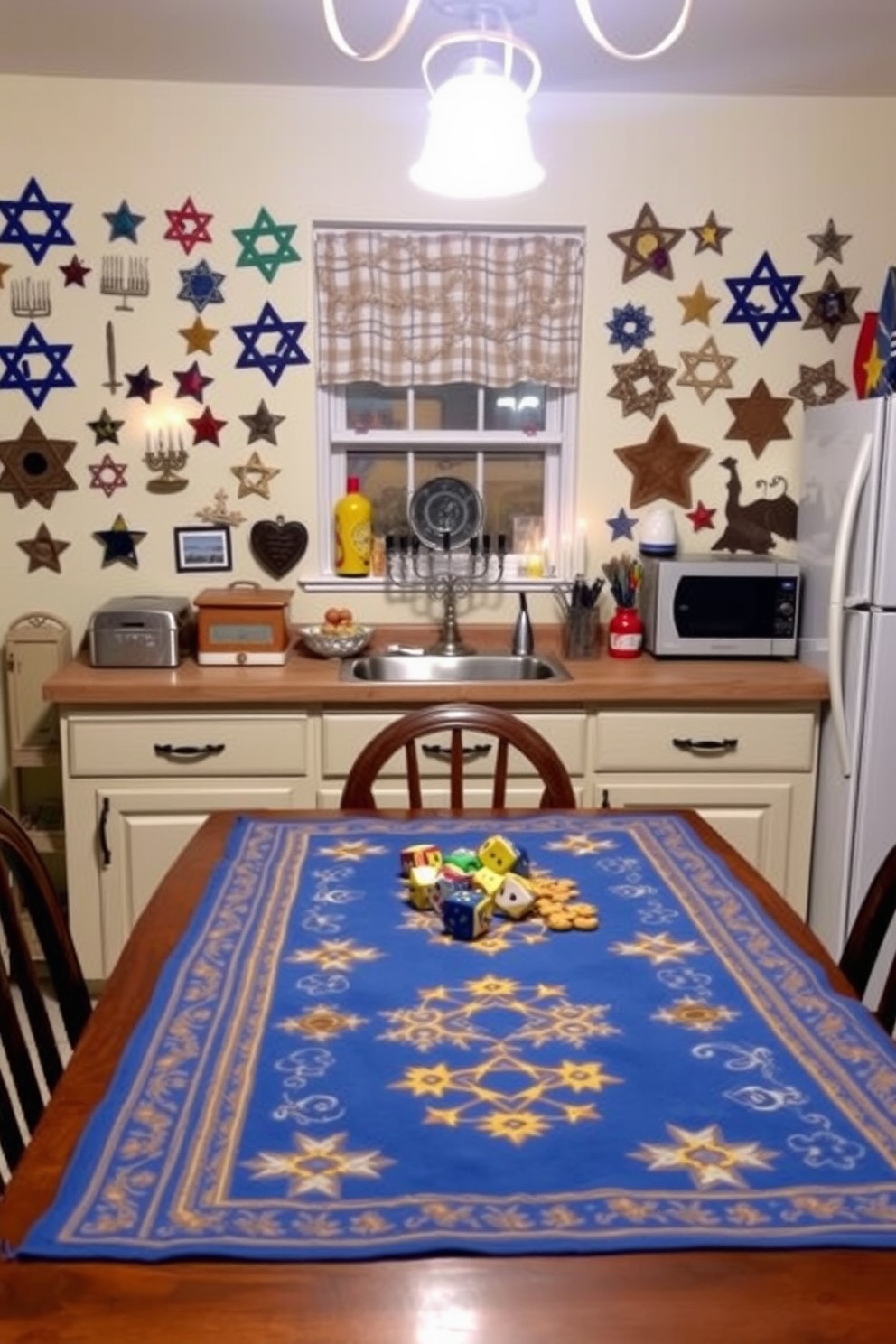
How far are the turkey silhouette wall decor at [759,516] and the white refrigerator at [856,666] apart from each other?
1.13 feet

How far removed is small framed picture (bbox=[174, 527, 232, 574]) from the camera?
11.3 ft

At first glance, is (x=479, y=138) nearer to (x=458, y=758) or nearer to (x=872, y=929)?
(x=458, y=758)

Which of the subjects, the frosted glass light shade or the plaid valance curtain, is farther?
the plaid valance curtain

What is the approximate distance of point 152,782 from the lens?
299cm

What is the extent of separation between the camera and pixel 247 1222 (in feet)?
3.10

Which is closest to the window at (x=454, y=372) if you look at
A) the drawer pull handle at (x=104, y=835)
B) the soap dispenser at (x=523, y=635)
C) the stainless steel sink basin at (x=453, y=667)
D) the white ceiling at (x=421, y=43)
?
the soap dispenser at (x=523, y=635)

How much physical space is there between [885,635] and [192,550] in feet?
6.23

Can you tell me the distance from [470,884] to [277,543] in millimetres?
2047

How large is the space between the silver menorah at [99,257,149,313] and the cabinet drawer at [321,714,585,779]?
1350 mm

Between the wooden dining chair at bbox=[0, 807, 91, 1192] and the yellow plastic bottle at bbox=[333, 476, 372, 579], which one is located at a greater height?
the yellow plastic bottle at bbox=[333, 476, 372, 579]

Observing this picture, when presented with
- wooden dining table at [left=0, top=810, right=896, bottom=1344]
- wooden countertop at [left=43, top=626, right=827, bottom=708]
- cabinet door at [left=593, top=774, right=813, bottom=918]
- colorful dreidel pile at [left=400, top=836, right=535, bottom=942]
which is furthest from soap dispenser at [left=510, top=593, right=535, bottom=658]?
wooden dining table at [left=0, top=810, right=896, bottom=1344]

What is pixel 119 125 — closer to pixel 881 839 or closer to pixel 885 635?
pixel 885 635

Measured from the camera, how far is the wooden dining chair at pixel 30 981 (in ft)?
4.54

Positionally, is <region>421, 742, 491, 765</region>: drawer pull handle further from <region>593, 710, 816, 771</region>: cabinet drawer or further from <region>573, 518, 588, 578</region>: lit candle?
<region>573, 518, 588, 578</region>: lit candle
